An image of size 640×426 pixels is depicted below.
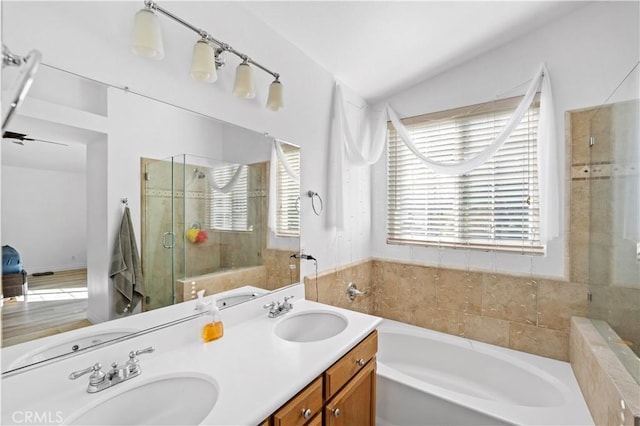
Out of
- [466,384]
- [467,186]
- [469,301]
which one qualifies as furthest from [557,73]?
[466,384]

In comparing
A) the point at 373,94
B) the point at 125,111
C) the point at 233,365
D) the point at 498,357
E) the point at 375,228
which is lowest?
the point at 498,357

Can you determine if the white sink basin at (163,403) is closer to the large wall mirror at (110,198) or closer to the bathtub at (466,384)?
the large wall mirror at (110,198)

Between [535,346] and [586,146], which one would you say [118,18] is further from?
[535,346]

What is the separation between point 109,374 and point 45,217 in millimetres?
549

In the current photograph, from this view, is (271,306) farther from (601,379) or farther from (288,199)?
(601,379)

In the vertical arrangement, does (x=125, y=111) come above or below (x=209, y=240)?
above

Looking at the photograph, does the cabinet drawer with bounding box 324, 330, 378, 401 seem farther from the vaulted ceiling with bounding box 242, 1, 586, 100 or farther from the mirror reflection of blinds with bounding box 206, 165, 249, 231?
the vaulted ceiling with bounding box 242, 1, 586, 100

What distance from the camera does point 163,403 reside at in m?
0.99

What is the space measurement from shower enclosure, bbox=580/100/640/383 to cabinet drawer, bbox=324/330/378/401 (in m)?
1.15

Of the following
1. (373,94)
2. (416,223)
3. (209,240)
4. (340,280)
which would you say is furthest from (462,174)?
(209,240)

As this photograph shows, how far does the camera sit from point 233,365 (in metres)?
1.08

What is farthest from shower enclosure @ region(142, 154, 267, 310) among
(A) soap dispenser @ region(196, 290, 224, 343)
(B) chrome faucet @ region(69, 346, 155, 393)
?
(B) chrome faucet @ region(69, 346, 155, 393)

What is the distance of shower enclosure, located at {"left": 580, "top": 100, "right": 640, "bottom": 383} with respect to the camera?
4.95 feet

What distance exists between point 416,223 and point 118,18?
7.80 ft
